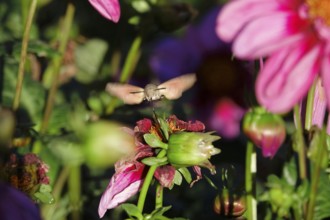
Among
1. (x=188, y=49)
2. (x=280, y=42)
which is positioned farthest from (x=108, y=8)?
(x=188, y=49)

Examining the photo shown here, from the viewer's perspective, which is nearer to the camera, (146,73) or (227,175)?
(227,175)

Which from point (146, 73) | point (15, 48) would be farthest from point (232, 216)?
point (146, 73)

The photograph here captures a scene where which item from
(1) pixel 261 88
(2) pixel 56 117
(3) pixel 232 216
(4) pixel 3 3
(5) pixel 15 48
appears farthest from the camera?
(4) pixel 3 3

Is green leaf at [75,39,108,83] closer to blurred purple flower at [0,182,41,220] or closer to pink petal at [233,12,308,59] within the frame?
pink petal at [233,12,308,59]

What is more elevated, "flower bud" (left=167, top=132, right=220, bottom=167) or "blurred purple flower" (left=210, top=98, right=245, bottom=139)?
"flower bud" (left=167, top=132, right=220, bottom=167)

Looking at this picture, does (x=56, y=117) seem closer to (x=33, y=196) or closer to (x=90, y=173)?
(x=90, y=173)

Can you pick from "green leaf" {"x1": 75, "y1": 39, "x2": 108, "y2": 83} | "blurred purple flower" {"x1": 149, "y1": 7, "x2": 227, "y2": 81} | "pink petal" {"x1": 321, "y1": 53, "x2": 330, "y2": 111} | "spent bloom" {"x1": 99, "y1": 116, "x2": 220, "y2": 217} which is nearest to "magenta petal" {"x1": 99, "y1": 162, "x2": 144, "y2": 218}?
"spent bloom" {"x1": 99, "y1": 116, "x2": 220, "y2": 217}
